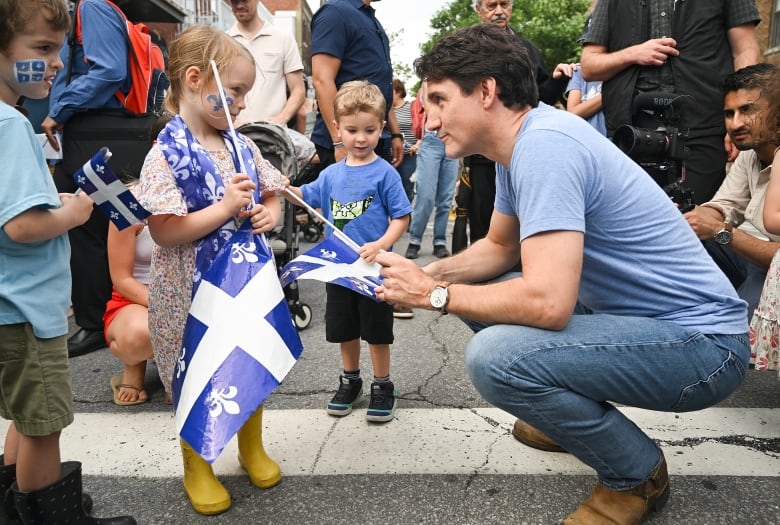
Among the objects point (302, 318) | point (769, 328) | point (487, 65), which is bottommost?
point (302, 318)

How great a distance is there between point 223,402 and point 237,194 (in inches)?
24.8

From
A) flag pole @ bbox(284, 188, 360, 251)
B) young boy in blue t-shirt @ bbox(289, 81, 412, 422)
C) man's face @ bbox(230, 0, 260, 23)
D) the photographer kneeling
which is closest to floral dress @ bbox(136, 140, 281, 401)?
flag pole @ bbox(284, 188, 360, 251)

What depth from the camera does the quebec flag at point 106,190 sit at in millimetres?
1719

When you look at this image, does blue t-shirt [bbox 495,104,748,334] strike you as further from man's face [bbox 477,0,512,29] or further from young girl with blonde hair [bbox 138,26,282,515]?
Result: man's face [bbox 477,0,512,29]

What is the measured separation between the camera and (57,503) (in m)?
1.81

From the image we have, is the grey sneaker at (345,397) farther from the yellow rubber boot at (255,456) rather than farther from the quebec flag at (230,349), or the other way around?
the quebec flag at (230,349)

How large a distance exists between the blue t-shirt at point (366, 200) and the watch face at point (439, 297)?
998 mm

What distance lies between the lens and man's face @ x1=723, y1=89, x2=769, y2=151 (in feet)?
8.79

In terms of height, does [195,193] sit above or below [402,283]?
above

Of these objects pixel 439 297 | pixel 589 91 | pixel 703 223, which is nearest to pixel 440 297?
pixel 439 297

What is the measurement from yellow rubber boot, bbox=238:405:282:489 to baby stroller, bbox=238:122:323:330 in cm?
126

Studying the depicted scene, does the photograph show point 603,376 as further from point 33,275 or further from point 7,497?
point 7,497

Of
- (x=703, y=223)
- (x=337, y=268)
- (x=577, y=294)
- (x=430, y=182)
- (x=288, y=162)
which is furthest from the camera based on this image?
(x=430, y=182)

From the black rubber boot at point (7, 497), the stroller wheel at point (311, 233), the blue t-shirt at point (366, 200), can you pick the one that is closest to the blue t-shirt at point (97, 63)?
the blue t-shirt at point (366, 200)
